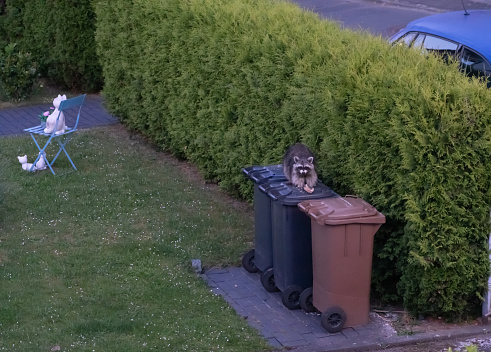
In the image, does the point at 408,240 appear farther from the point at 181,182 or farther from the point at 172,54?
the point at 172,54

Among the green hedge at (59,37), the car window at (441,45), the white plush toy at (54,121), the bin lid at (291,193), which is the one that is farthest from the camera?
the green hedge at (59,37)

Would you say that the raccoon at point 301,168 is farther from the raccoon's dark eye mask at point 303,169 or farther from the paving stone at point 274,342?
the paving stone at point 274,342

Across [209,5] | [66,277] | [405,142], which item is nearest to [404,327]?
[405,142]

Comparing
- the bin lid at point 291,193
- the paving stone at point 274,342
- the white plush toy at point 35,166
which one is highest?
the bin lid at point 291,193

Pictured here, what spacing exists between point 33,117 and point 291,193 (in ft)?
25.8

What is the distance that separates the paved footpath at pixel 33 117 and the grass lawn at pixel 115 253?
153cm

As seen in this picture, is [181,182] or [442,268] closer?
[442,268]

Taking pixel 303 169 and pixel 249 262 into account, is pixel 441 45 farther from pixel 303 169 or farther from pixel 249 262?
pixel 249 262

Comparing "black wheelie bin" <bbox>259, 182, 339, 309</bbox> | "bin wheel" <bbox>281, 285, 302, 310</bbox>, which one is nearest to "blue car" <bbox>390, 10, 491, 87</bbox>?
"black wheelie bin" <bbox>259, 182, 339, 309</bbox>

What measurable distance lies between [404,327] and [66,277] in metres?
2.95

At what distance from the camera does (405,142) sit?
525cm

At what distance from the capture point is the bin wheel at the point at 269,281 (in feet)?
20.2

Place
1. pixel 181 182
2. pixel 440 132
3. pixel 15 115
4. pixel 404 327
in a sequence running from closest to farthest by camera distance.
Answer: pixel 440 132, pixel 404 327, pixel 181 182, pixel 15 115

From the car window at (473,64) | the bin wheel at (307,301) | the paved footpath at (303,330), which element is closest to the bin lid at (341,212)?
the bin wheel at (307,301)
